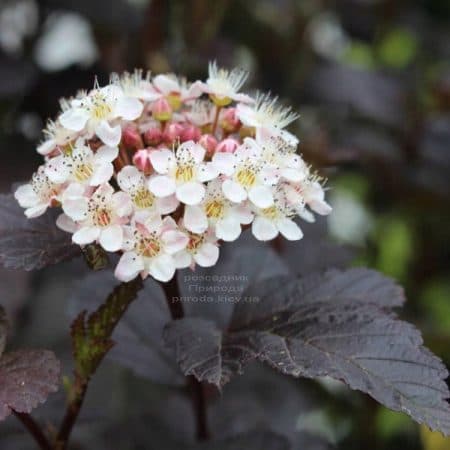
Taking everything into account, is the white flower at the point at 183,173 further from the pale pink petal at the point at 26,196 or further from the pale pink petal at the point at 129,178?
the pale pink petal at the point at 26,196

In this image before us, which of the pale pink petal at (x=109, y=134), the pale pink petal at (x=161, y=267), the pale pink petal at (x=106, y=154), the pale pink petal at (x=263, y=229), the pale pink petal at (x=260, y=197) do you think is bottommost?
the pale pink petal at (x=161, y=267)

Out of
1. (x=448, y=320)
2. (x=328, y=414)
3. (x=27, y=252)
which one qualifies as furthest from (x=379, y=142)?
(x=27, y=252)

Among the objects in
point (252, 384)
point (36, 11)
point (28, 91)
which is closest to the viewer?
point (252, 384)

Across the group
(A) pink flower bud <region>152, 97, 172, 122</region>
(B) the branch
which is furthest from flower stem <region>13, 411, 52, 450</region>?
(A) pink flower bud <region>152, 97, 172, 122</region>

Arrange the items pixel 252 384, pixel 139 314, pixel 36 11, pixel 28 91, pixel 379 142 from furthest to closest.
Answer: pixel 379 142 → pixel 36 11 → pixel 28 91 → pixel 252 384 → pixel 139 314

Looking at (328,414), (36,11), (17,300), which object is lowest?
(328,414)

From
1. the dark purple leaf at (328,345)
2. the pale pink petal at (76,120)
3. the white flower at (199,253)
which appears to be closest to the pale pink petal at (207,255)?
the white flower at (199,253)

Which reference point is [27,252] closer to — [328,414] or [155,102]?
[155,102]
